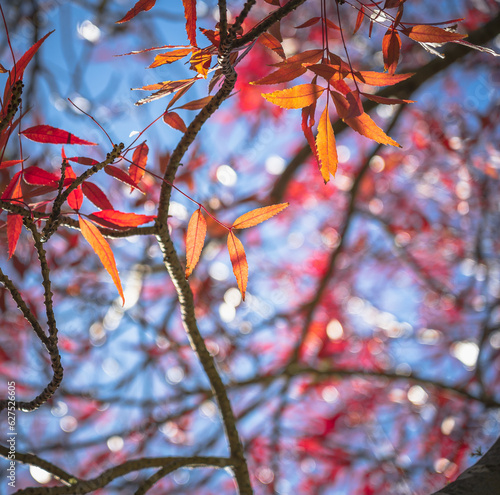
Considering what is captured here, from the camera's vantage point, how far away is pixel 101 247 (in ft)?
1.79

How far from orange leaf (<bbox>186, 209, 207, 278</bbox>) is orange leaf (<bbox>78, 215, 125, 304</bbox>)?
3.7 inches

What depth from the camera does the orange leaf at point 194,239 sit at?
570 millimetres

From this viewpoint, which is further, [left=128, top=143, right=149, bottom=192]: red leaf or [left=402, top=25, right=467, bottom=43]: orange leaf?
[left=128, top=143, right=149, bottom=192]: red leaf

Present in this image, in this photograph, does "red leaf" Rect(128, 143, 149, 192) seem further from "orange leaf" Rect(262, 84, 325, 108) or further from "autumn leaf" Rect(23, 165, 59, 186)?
"orange leaf" Rect(262, 84, 325, 108)

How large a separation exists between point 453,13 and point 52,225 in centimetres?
318

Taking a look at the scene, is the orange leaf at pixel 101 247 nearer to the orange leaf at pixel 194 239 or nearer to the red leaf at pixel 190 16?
the orange leaf at pixel 194 239

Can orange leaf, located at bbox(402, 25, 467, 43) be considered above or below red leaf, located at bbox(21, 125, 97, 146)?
below

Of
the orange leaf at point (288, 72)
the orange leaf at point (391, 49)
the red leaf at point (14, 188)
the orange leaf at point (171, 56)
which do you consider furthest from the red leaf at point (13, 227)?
the orange leaf at point (391, 49)

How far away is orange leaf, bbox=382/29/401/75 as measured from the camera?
1.80 feet

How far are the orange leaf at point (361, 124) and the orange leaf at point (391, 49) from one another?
81 mm

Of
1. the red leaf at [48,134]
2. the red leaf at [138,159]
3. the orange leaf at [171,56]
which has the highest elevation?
the orange leaf at [171,56]

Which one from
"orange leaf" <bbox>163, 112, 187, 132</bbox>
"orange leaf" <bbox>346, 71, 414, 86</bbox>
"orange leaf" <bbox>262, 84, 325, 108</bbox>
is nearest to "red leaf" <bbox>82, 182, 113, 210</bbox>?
"orange leaf" <bbox>163, 112, 187, 132</bbox>

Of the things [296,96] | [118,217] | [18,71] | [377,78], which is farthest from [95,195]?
[377,78]

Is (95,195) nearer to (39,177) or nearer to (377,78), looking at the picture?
(39,177)
